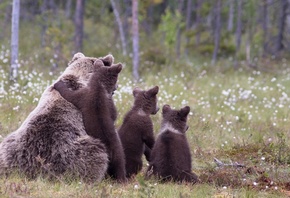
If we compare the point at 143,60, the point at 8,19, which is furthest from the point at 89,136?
the point at 8,19

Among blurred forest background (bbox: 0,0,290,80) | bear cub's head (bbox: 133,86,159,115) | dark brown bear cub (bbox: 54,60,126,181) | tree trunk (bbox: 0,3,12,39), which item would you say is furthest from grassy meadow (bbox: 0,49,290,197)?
tree trunk (bbox: 0,3,12,39)

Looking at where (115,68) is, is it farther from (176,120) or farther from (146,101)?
(176,120)

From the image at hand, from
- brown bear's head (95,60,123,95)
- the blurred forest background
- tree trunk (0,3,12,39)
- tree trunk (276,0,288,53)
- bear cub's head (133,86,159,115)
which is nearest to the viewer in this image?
brown bear's head (95,60,123,95)

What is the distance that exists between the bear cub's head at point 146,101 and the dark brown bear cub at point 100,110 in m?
0.81

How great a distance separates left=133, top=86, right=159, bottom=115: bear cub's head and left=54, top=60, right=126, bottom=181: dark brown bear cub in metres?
0.81

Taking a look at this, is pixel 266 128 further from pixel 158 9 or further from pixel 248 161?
pixel 158 9

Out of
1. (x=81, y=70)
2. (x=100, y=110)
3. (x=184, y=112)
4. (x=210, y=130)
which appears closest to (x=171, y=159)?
(x=184, y=112)

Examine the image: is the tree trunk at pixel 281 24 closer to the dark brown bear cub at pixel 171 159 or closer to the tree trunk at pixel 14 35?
the tree trunk at pixel 14 35

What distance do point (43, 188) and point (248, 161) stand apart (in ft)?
14.5

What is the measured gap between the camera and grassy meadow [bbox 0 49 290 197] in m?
7.14

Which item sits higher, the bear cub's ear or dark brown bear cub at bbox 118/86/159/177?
the bear cub's ear

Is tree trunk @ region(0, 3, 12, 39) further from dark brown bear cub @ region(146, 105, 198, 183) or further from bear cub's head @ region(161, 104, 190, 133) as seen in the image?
dark brown bear cub @ region(146, 105, 198, 183)

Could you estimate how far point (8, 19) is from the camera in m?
33.2

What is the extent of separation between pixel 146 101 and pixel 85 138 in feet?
4.67
